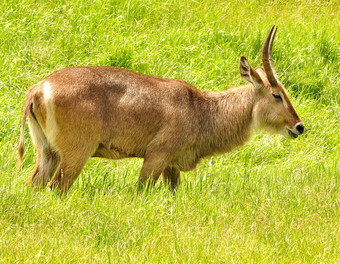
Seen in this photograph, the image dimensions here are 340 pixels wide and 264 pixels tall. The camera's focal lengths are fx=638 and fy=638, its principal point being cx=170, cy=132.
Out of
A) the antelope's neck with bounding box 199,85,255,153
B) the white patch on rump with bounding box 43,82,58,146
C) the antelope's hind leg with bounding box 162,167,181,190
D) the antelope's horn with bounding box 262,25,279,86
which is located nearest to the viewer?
the white patch on rump with bounding box 43,82,58,146

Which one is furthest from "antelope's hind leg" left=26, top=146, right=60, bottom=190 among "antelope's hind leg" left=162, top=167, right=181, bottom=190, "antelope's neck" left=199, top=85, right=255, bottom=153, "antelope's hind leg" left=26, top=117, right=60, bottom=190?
"antelope's neck" left=199, top=85, right=255, bottom=153

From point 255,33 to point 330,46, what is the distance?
115 cm

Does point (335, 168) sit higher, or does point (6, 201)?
point (6, 201)

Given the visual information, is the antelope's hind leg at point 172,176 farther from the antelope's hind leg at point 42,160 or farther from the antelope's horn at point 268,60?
the antelope's horn at point 268,60

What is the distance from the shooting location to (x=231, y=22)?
10.0 meters

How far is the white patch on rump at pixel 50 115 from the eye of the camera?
215 inches

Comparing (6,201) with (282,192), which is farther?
(282,192)

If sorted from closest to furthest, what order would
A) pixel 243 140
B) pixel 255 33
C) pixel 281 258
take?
pixel 281 258
pixel 243 140
pixel 255 33

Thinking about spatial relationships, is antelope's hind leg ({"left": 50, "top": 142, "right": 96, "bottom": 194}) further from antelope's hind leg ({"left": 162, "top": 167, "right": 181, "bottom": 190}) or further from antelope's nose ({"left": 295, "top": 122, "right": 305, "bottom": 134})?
antelope's nose ({"left": 295, "top": 122, "right": 305, "bottom": 134})

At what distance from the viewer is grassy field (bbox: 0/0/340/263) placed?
4285 millimetres

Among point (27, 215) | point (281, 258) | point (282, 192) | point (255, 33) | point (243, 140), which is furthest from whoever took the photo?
point (255, 33)

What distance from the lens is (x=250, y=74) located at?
6.30 meters

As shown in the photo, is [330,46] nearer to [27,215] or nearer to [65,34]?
[65,34]

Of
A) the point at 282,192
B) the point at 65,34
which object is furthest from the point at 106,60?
the point at 282,192
